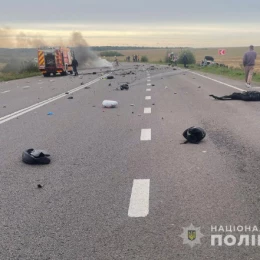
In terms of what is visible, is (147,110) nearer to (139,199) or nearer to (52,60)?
(139,199)

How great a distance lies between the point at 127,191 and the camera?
5.68 meters

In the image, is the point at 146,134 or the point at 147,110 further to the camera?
the point at 147,110

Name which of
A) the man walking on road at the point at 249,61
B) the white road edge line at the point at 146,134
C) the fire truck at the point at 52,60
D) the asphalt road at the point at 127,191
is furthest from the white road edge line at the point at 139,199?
A: the fire truck at the point at 52,60

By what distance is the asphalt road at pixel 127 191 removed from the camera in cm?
412

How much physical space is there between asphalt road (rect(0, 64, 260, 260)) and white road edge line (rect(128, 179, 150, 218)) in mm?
11

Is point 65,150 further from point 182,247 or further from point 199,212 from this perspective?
point 182,247

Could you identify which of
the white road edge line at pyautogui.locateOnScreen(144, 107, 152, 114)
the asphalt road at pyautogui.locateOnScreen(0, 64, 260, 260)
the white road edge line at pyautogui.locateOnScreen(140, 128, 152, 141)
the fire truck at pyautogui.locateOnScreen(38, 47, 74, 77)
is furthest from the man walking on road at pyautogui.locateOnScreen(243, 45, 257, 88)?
the fire truck at pyautogui.locateOnScreen(38, 47, 74, 77)

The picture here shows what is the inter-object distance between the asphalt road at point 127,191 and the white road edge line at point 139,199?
0.01m

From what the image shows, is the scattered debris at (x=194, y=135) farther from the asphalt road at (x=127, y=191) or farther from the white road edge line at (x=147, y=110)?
the white road edge line at (x=147, y=110)

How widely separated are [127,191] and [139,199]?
14.0 inches

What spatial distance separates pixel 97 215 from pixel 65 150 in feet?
11.6

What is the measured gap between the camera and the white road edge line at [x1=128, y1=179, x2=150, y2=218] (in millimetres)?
4906

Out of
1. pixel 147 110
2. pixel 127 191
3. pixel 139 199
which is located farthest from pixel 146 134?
pixel 147 110

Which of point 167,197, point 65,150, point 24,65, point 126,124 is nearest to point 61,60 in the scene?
point 24,65
